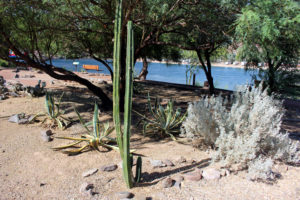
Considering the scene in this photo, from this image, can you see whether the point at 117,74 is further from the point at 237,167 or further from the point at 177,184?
the point at 237,167

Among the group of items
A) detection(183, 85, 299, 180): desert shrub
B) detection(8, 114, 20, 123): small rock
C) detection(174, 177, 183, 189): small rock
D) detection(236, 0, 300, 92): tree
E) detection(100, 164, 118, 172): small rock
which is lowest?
detection(100, 164, 118, 172): small rock

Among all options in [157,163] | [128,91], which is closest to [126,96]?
[128,91]

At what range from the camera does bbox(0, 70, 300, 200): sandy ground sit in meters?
3.07

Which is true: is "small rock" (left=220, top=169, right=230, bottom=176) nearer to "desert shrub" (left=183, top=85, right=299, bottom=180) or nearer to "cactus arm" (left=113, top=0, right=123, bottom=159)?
"desert shrub" (left=183, top=85, right=299, bottom=180)

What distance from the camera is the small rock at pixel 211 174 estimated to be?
3364mm

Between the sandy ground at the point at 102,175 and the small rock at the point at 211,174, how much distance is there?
73mm

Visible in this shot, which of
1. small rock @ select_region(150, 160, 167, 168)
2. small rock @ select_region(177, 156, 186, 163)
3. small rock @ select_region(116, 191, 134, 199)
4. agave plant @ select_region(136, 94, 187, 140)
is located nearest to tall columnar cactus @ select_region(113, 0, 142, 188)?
small rock @ select_region(116, 191, 134, 199)

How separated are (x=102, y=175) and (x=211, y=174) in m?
1.48

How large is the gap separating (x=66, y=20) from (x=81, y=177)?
14.3 ft

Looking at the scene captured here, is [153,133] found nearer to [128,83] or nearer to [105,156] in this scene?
[105,156]

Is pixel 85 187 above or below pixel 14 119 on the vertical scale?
below

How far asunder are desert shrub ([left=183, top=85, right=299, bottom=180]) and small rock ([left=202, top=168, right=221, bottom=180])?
0.22 metres

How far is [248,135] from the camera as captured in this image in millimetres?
3801

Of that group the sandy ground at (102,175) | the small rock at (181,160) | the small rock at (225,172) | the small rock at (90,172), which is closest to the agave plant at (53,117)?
the sandy ground at (102,175)
